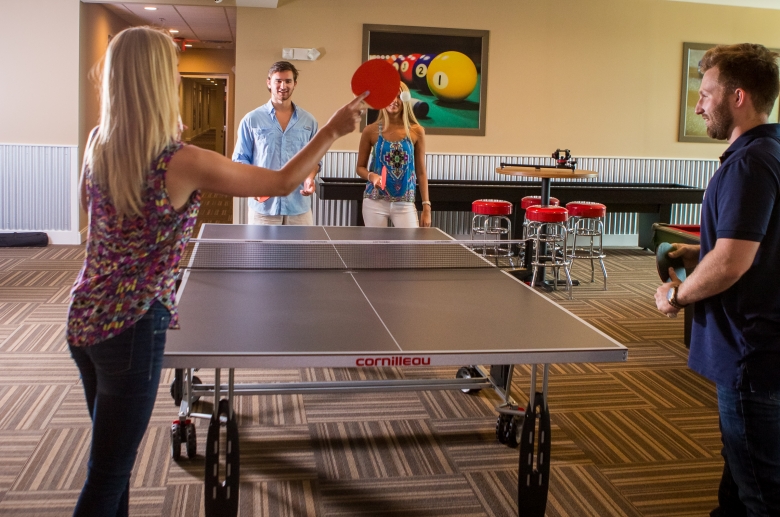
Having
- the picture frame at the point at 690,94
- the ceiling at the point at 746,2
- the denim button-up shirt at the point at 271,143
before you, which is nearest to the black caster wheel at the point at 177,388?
the denim button-up shirt at the point at 271,143

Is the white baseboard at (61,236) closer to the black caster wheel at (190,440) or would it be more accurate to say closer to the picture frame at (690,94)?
the black caster wheel at (190,440)

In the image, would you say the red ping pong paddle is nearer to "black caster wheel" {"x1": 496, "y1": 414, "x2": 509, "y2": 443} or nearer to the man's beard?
the man's beard

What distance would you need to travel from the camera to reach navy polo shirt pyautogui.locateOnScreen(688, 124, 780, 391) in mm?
1857

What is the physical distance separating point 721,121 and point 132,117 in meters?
1.45

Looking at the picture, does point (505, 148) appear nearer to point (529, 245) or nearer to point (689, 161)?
point (689, 161)

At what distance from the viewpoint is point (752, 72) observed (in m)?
1.95

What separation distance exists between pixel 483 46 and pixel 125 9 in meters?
4.22

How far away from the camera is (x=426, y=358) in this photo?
2.11 metres

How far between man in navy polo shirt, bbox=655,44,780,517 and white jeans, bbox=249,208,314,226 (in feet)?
9.83

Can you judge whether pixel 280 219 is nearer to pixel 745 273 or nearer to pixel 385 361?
pixel 385 361

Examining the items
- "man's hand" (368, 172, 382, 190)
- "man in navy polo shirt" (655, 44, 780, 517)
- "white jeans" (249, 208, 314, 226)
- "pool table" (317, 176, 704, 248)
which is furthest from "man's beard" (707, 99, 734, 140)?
"pool table" (317, 176, 704, 248)

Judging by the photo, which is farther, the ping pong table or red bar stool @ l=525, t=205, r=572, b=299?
red bar stool @ l=525, t=205, r=572, b=299

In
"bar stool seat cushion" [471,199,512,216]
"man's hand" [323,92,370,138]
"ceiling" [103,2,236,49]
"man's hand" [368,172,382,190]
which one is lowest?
"bar stool seat cushion" [471,199,512,216]

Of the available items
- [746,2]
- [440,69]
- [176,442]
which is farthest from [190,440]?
[746,2]
